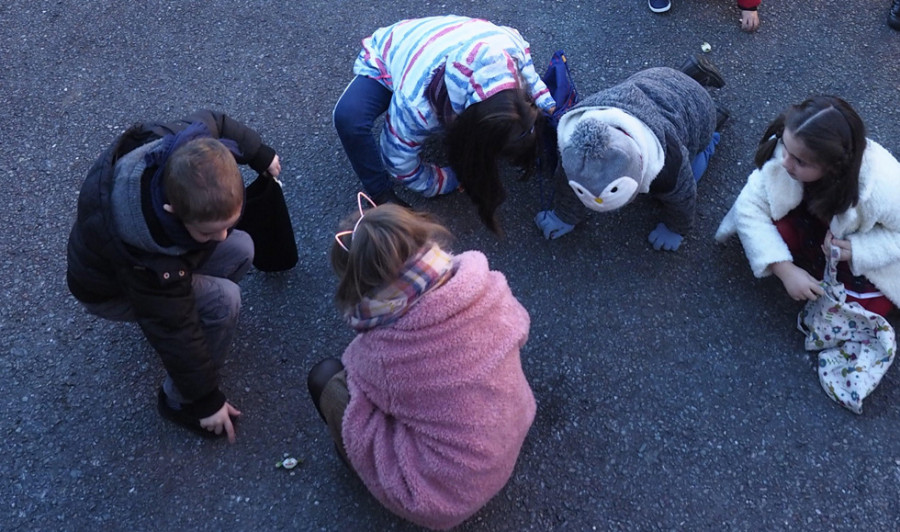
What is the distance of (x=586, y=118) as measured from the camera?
1959 mm

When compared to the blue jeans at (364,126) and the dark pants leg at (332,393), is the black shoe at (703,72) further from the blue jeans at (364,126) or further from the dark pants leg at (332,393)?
the dark pants leg at (332,393)

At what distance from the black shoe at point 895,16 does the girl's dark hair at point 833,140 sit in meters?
1.39

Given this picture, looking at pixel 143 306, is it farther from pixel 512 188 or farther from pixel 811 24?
pixel 811 24

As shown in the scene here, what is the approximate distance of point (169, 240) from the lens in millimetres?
1578

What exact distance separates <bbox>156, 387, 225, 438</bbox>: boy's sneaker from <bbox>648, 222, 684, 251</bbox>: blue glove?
144 centimetres

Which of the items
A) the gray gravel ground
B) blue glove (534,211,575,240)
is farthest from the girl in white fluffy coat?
blue glove (534,211,575,240)

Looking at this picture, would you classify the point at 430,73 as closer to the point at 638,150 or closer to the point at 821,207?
the point at 638,150

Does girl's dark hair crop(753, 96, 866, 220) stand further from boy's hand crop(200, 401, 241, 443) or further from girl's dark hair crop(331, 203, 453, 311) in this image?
boy's hand crop(200, 401, 241, 443)

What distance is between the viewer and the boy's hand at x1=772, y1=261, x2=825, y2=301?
2.07 metres

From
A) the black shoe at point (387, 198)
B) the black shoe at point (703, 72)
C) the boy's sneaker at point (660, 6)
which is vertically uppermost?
the boy's sneaker at point (660, 6)

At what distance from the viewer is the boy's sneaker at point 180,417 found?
75.5 inches

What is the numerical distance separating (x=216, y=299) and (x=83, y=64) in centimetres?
161

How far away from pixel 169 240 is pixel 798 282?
172cm

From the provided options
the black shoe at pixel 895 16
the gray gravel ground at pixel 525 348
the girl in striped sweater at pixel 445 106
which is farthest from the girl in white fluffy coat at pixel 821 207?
the black shoe at pixel 895 16
